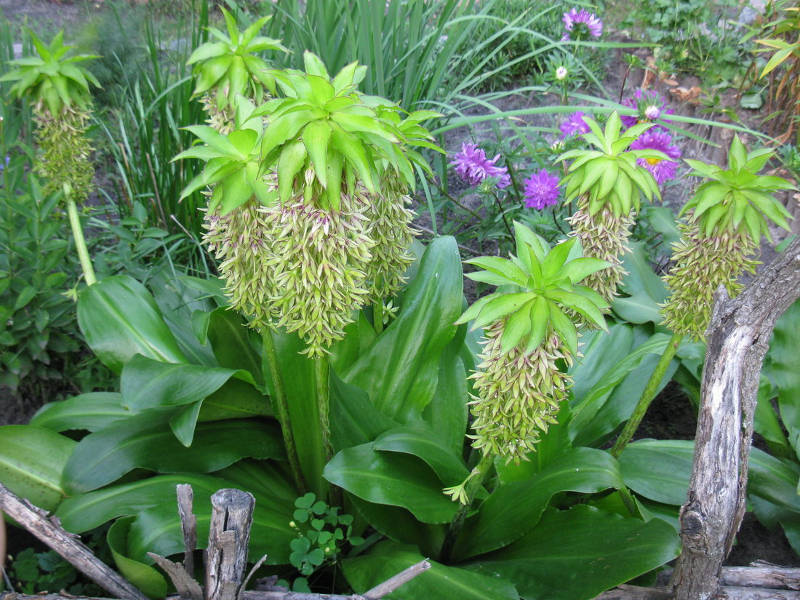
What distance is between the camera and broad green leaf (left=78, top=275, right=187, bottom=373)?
231cm

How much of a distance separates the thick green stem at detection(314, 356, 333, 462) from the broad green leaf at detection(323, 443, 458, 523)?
11 centimetres

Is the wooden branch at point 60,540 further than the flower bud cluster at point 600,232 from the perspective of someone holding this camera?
No

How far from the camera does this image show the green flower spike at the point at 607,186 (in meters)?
1.64

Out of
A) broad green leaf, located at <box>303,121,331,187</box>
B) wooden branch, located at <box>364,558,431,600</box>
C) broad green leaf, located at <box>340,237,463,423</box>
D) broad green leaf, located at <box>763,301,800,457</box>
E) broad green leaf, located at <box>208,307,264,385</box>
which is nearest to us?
broad green leaf, located at <box>303,121,331,187</box>

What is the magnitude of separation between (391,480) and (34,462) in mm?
1142

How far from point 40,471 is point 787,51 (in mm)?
3912

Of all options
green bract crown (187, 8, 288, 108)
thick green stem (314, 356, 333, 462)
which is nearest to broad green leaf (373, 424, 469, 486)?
thick green stem (314, 356, 333, 462)

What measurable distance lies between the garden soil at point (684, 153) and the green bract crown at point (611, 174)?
944mm

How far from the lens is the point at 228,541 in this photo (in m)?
1.48

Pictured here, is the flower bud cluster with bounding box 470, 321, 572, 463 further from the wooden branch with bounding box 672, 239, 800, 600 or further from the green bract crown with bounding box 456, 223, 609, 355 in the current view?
the wooden branch with bounding box 672, 239, 800, 600

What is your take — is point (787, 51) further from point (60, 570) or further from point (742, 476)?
point (60, 570)

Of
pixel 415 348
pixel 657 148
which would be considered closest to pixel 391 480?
pixel 415 348

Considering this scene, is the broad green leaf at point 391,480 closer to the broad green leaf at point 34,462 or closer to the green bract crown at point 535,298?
the green bract crown at point 535,298

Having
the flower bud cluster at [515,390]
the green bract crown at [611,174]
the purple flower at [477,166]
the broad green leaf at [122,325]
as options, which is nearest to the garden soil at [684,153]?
the purple flower at [477,166]
